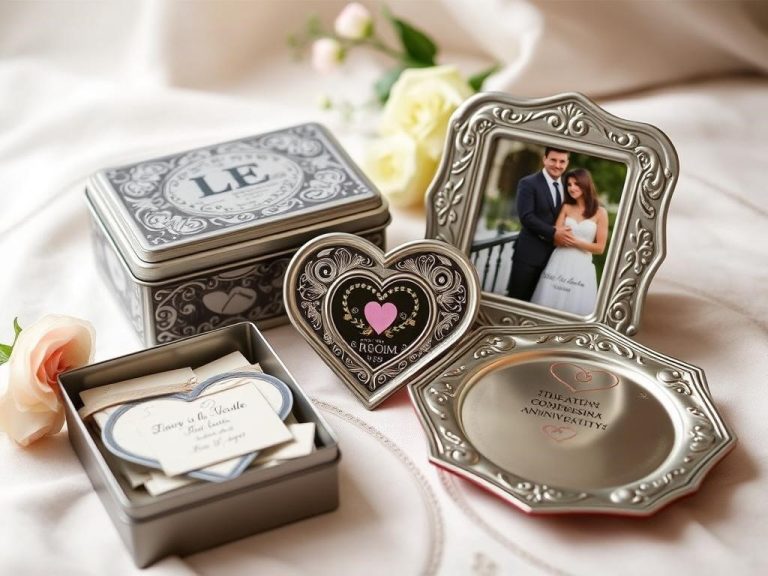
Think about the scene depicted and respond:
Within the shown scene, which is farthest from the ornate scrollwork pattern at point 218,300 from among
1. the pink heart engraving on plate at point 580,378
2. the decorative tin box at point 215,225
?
the pink heart engraving on plate at point 580,378

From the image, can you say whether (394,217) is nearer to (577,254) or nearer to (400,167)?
(400,167)

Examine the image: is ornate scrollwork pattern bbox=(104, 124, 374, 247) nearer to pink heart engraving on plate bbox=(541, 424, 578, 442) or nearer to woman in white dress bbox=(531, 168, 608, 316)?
woman in white dress bbox=(531, 168, 608, 316)

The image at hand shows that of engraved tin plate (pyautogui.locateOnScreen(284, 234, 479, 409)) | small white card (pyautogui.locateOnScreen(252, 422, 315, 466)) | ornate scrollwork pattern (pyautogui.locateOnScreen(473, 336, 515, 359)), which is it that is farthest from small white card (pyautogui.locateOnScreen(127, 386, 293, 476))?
ornate scrollwork pattern (pyautogui.locateOnScreen(473, 336, 515, 359))

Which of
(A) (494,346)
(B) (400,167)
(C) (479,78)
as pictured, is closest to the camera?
(A) (494,346)

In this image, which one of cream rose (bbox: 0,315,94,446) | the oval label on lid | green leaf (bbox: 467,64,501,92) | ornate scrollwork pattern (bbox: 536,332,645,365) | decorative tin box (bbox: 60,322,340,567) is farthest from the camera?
green leaf (bbox: 467,64,501,92)

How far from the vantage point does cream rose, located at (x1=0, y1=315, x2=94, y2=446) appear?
1.14 meters

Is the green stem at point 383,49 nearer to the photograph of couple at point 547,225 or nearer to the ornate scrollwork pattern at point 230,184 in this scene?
the ornate scrollwork pattern at point 230,184

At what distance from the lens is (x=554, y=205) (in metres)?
1.32

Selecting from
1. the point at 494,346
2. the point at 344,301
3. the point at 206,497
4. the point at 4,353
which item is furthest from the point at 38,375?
the point at 494,346

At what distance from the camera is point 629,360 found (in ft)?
4.11

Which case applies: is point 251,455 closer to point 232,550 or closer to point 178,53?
point 232,550

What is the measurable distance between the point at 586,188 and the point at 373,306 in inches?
11.8

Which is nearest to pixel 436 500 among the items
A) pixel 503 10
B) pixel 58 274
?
pixel 58 274

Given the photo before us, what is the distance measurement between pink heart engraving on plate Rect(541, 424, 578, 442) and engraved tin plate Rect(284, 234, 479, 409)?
17cm
